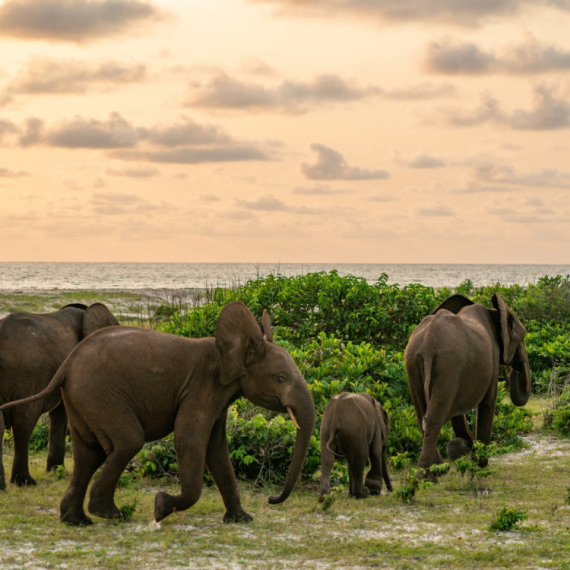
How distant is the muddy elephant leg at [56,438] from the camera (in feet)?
28.5

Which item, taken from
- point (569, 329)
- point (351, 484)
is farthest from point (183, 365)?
point (569, 329)

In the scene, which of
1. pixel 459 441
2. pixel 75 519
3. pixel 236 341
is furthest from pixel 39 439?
pixel 459 441

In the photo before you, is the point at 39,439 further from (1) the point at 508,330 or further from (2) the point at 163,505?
(1) the point at 508,330

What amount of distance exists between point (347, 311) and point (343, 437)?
556 cm

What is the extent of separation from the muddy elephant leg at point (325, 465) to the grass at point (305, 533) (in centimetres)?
18

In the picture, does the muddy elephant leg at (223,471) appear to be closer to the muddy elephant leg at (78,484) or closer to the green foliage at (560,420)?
the muddy elephant leg at (78,484)

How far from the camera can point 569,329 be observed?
604 inches

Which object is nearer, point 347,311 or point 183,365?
point 183,365

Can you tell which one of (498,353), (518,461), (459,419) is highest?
(498,353)

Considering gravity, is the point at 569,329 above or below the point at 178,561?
above

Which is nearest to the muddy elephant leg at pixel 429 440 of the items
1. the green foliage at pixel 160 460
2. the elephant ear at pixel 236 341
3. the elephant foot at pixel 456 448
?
the elephant foot at pixel 456 448

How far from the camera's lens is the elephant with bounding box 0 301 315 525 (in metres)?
6.10

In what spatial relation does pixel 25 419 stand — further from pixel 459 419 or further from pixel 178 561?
pixel 459 419

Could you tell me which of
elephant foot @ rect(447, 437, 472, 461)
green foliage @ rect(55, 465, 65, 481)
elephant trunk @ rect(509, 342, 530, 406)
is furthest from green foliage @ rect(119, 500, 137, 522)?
elephant trunk @ rect(509, 342, 530, 406)
